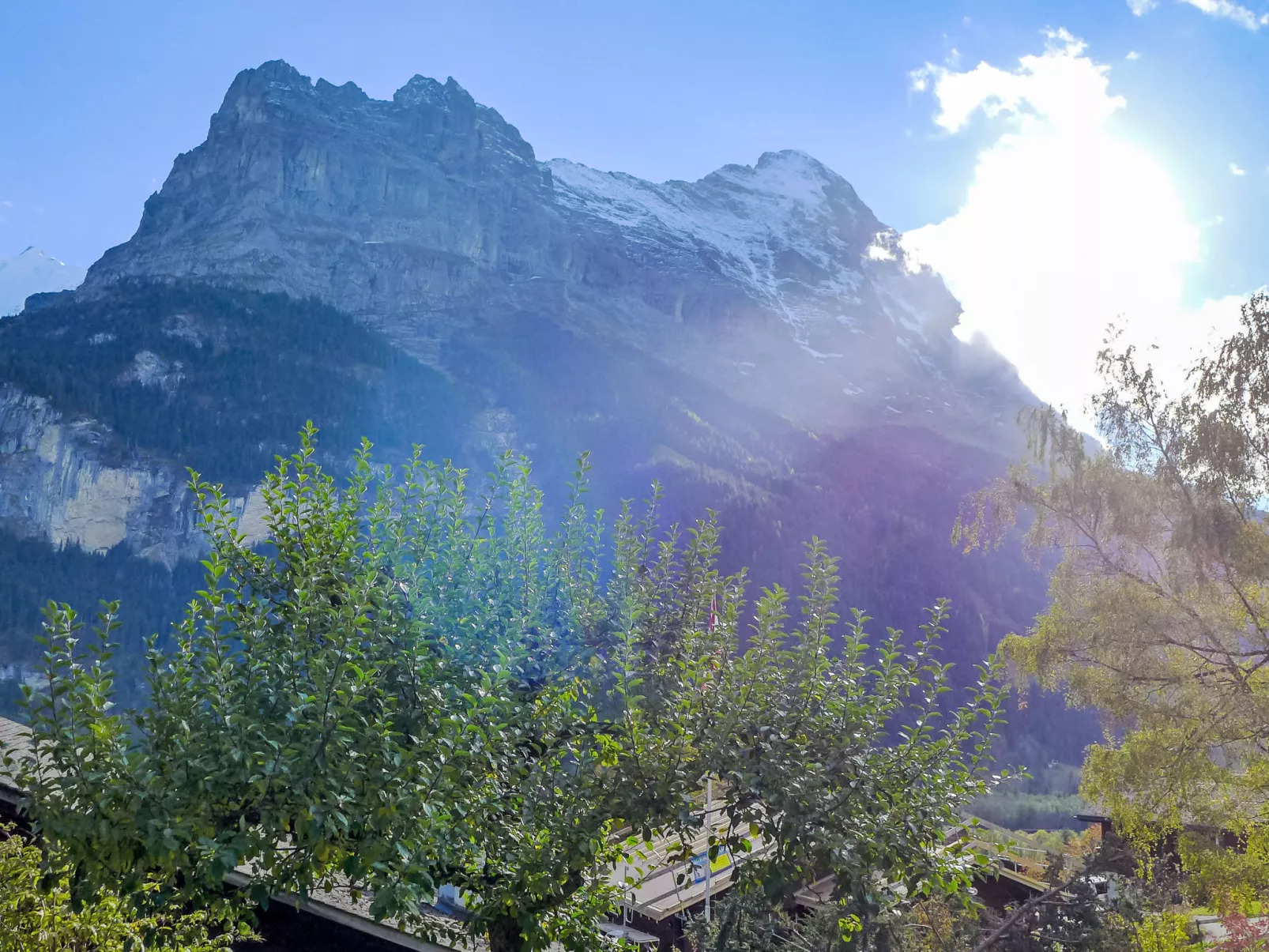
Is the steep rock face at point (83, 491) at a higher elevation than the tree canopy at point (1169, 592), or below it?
below

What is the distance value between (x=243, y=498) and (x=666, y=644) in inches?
5937

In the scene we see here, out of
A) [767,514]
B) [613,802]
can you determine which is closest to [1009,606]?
[767,514]

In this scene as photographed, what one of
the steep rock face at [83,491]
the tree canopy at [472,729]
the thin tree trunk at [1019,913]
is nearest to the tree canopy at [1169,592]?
the thin tree trunk at [1019,913]

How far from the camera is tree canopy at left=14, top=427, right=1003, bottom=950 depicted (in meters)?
6.81

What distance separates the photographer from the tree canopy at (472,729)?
6812 millimetres

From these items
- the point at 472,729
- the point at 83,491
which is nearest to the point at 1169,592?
the point at 472,729

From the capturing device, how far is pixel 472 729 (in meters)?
7.55

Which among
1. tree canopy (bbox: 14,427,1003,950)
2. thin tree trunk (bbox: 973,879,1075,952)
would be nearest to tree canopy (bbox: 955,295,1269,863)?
thin tree trunk (bbox: 973,879,1075,952)

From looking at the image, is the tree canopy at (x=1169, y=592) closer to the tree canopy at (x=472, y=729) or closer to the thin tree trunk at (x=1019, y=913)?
the thin tree trunk at (x=1019, y=913)

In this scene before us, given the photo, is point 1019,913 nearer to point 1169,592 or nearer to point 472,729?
point 1169,592

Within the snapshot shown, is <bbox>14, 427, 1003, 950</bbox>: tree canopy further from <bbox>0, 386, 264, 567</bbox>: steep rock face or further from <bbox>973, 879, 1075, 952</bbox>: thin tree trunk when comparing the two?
<bbox>0, 386, 264, 567</bbox>: steep rock face

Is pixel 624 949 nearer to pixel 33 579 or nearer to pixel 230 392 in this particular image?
pixel 33 579

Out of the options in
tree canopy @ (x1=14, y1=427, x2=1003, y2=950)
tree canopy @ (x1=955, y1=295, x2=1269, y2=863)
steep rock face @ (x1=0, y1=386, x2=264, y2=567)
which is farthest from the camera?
steep rock face @ (x1=0, y1=386, x2=264, y2=567)

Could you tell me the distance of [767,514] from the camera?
13212 cm
